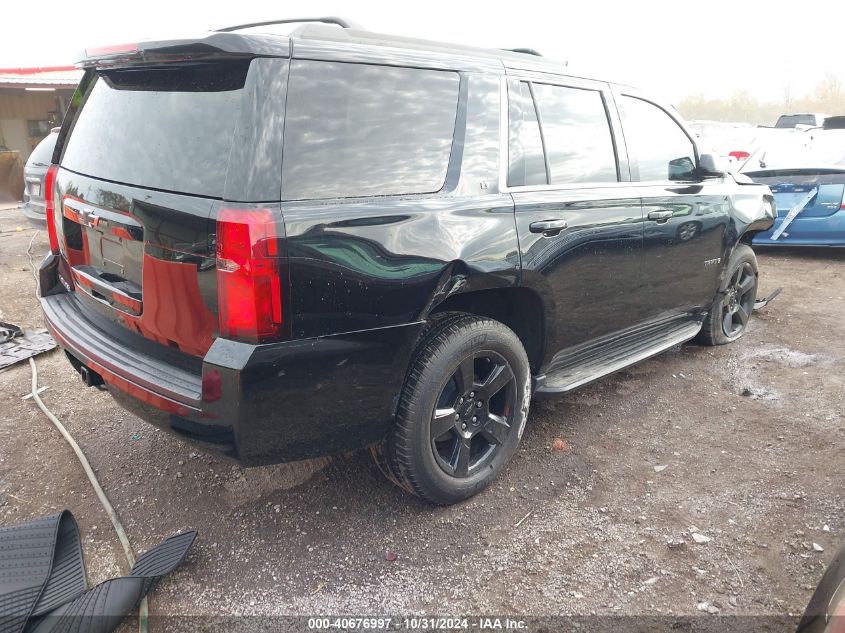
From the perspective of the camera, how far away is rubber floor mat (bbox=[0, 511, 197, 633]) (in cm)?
215

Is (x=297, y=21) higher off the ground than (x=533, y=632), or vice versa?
(x=297, y=21)

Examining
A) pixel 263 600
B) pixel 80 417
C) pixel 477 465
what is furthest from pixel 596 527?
pixel 80 417

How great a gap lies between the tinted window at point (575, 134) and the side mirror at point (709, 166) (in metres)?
0.93

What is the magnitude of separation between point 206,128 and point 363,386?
105 centimetres

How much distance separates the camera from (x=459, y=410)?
9.29 ft

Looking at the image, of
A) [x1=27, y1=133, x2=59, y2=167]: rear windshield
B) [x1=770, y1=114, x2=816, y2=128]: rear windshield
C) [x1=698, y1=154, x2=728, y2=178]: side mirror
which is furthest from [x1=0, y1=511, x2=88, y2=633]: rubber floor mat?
[x1=770, y1=114, x2=816, y2=128]: rear windshield

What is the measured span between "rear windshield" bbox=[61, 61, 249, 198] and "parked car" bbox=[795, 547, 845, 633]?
82.0 inches

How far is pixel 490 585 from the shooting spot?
7.91 feet

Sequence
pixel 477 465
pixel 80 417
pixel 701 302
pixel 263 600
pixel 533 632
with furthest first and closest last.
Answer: pixel 701 302
pixel 80 417
pixel 477 465
pixel 263 600
pixel 533 632

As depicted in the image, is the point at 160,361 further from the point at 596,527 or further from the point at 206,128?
the point at 596,527

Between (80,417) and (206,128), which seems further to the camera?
(80,417)

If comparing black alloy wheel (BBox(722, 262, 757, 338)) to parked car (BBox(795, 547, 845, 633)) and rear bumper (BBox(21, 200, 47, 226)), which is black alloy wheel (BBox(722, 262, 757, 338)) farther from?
rear bumper (BBox(21, 200, 47, 226))

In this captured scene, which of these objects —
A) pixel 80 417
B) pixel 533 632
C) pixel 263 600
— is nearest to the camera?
pixel 533 632

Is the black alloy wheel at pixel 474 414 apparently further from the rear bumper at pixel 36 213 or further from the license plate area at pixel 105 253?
the rear bumper at pixel 36 213
